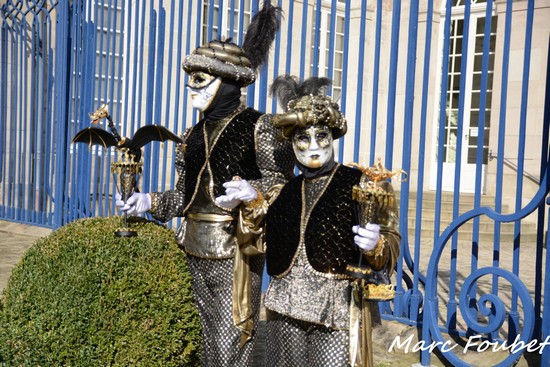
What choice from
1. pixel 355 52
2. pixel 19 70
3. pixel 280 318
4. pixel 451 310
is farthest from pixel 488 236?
pixel 280 318

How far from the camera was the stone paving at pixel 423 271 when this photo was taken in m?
4.13

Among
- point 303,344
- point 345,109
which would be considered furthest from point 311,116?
point 345,109

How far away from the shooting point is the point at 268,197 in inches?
119

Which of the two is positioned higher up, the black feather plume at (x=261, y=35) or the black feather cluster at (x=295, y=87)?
the black feather plume at (x=261, y=35)

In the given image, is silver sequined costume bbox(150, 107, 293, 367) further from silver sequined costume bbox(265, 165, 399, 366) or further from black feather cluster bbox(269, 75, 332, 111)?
silver sequined costume bbox(265, 165, 399, 366)

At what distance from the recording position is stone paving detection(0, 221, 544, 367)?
163 inches

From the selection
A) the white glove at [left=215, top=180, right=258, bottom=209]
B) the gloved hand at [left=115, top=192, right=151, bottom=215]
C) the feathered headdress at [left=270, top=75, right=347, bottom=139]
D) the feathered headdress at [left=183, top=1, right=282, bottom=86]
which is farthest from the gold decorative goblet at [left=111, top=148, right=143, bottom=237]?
the feathered headdress at [left=270, top=75, right=347, bottom=139]

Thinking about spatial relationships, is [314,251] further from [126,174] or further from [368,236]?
[126,174]

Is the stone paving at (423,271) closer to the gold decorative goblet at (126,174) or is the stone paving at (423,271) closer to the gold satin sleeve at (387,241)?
the gold decorative goblet at (126,174)

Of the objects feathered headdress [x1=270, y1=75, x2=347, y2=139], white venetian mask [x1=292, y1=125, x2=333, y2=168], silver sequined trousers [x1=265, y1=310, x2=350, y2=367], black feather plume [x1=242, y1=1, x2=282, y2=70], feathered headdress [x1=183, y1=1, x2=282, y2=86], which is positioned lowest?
silver sequined trousers [x1=265, y1=310, x2=350, y2=367]

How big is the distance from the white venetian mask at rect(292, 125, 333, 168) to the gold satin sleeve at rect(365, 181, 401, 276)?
0.34 meters

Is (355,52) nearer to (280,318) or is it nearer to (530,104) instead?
(530,104)

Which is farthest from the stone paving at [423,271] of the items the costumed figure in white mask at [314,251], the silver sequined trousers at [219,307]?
the costumed figure in white mask at [314,251]

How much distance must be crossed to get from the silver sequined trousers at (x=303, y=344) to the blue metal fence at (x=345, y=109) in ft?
4.27
